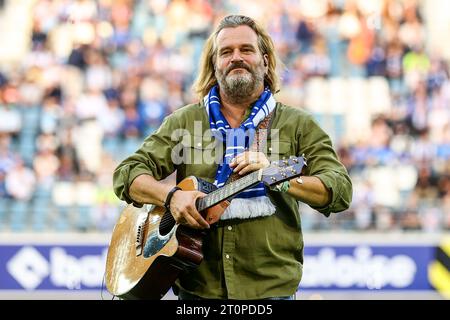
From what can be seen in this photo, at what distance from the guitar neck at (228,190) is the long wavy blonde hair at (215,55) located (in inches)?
27.0

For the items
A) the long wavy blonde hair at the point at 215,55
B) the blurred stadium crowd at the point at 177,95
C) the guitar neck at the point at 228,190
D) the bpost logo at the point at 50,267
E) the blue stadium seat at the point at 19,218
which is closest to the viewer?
the guitar neck at the point at 228,190

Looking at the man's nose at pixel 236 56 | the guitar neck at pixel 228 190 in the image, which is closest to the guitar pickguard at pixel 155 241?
the guitar neck at pixel 228 190

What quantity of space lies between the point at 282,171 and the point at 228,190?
1.01 ft

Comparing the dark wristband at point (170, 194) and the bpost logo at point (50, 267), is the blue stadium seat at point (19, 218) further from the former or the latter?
the dark wristband at point (170, 194)

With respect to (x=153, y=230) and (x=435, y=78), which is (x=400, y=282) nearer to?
(x=435, y=78)

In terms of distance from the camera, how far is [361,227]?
1165cm

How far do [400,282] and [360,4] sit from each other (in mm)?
5306

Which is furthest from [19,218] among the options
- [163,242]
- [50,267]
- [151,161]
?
[163,242]

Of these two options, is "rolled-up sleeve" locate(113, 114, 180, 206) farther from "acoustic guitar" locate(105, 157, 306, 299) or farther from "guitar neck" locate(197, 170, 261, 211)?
"guitar neck" locate(197, 170, 261, 211)

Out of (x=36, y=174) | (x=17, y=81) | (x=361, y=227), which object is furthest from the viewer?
(x=17, y=81)

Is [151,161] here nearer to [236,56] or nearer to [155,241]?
[155,241]

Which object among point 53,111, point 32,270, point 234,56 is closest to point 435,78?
point 53,111

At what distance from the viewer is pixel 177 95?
44.4 ft

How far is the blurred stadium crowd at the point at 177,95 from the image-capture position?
40.8 feet
